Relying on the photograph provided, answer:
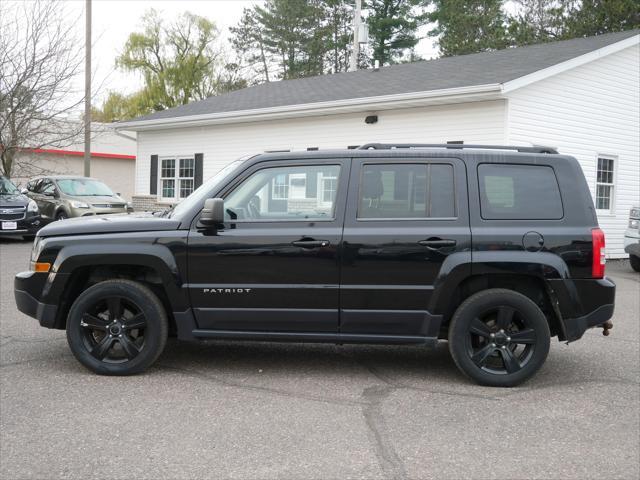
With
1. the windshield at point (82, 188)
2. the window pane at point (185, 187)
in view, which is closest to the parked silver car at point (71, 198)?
the windshield at point (82, 188)

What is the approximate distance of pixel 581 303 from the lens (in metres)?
5.18

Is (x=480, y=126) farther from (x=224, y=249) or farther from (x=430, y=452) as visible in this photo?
(x=430, y=452)

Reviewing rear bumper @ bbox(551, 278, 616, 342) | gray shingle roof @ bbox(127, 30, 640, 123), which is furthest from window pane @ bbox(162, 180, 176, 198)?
rear bumper @ bbox(551, 278, 616, 342)

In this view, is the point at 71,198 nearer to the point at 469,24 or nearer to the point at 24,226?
the point at 24,226

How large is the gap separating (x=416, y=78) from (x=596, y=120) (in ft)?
14.4

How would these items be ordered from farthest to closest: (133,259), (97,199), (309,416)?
(97,199) < (133,259) < (309,416)

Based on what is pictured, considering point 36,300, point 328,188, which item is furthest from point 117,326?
point 328,188

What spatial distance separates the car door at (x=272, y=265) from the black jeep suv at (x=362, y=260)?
0.04 feet

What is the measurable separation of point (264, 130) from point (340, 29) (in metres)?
27.6

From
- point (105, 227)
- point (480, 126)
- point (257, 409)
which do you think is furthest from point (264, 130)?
point (257, 409)

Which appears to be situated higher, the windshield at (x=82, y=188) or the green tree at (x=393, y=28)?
the green tree at (x=393, y=28)

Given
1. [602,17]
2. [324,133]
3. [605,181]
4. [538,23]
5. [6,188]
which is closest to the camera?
[605,181]

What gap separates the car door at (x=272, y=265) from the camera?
17.1 ft

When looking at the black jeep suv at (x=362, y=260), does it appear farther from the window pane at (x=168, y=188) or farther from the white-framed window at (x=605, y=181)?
the window pane at (x=168, y=188)
